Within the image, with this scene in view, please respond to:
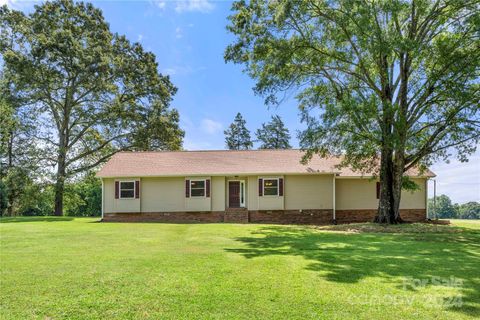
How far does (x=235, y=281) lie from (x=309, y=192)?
48.5ft

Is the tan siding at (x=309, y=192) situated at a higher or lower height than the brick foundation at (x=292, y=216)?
higher

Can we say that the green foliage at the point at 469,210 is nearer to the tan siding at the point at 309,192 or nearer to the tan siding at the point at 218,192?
the tan siding at the point at 309,192

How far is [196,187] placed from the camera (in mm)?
19891

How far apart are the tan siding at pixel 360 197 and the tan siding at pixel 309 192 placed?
0.86m

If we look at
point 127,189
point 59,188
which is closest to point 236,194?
point 127,189

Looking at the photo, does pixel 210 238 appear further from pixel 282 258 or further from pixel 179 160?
pixel 179 160

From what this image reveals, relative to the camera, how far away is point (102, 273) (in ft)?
19.2

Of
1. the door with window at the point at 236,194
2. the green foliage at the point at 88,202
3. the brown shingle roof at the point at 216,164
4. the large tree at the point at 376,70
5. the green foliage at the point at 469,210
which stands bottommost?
the green foliage at the point at 469,210

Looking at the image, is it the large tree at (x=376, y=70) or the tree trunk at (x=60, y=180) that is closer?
the large tree at (x=376, y=70)

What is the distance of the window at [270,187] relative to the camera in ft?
64.1

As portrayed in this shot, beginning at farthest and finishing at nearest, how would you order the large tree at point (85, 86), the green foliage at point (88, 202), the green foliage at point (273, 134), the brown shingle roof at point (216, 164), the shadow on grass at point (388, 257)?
the green foliage at point (273, 134) < the green foliage at point (88, 202) < the large tree at point (85, 86) < the brown shingle roof at point (216, 164) < the shadow on grass at point (388, 257)

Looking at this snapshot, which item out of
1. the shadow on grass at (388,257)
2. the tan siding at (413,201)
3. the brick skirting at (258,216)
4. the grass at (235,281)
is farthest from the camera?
the tan siding at (413,201)

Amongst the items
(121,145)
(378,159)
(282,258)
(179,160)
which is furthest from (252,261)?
(121,145)

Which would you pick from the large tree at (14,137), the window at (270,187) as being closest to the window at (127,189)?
the window at (270,187)
